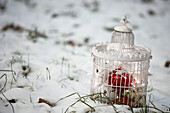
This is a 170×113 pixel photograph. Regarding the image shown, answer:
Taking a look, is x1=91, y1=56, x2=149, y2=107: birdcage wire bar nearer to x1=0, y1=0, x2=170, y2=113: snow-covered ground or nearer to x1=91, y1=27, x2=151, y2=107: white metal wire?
x1=91, y1=27, x2=151, y2=107: white metal wire

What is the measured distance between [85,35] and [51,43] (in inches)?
39.5

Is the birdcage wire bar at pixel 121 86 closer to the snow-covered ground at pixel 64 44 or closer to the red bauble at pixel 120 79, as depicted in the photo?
the red bauble at pixel 120 79

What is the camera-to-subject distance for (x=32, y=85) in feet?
7.98

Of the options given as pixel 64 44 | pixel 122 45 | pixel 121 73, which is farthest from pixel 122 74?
pixel 64 44

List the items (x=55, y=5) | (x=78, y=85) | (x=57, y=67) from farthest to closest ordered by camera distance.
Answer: (x=55, y=5)
(x=57, y=67)
(x=78, y=85)

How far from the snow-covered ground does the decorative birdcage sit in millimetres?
200

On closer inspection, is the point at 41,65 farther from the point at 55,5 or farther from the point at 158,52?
the point at 55,5

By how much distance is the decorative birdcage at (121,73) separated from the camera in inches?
84.7

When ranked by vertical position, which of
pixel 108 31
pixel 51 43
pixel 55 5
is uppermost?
pixel 55 5

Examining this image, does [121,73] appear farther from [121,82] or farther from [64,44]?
[64,44]

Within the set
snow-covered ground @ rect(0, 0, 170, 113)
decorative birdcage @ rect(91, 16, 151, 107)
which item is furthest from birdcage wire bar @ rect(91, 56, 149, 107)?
snow-covered ground @ rect(0, 0, 170, 113)

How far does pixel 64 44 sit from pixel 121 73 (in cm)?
294

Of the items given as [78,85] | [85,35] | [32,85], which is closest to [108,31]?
[85,35]

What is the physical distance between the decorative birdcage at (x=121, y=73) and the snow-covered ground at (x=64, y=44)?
200mm
